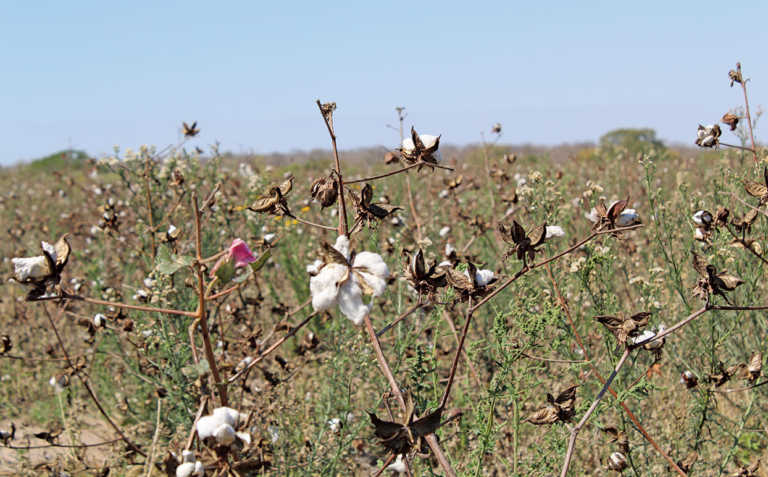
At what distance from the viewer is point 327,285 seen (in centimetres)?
87

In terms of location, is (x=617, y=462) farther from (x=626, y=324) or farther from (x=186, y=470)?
(x=186, y=470)

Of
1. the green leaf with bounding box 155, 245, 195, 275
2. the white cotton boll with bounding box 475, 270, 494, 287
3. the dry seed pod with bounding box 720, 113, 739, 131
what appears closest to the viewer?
the green leaf with bounding box 155, 245, 195, 275

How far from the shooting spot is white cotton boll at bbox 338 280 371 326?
0.86 metres

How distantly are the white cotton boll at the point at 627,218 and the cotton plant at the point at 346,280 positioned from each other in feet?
1.74

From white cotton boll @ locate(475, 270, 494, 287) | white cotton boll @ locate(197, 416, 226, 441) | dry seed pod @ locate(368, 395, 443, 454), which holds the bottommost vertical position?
dry seed pod @ locate(368, 395, 443, 454)

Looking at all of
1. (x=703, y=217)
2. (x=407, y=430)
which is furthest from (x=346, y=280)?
(x=703, y=217)

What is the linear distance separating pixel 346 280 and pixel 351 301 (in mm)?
35

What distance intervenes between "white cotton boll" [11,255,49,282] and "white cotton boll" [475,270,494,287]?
0.74 m

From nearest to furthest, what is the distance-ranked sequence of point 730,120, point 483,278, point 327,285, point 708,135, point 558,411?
point 327,285
point 483,278
point 558,411
point 708,135
point 730,120

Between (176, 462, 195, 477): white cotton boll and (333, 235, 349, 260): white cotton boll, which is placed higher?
(333, 235, 349, 260): white cotton boll

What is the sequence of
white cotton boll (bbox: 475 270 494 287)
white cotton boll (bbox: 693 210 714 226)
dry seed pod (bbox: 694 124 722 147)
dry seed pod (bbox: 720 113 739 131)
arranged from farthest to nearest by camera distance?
dry seed pod (bbox: 720 113 739 131) < dry seed pod (bbox: 694 124 722 147) < white cotton boll (bbox: 693 210 714 226) < white cotton boll (bbox: 475 270 494 287)

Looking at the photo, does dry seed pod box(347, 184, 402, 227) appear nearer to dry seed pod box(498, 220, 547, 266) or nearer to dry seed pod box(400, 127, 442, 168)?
dry seed pod box(400, 127, 442, 168)

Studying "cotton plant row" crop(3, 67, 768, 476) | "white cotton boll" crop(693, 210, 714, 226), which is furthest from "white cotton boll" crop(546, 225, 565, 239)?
"white cotton boll" crop(693, 210, 714, 226)

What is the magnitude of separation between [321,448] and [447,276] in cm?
154
